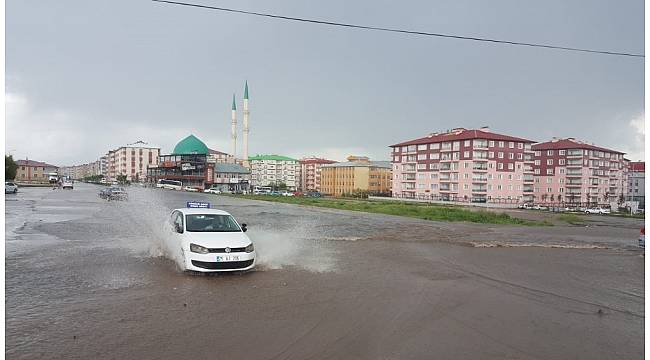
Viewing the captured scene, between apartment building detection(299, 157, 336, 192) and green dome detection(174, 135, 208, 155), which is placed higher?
green dome detection(174, 135, 208, 155)

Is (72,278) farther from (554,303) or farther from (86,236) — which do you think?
(554,303)

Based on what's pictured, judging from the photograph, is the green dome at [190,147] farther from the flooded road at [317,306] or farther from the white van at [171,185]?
the flooded road at [317,306]

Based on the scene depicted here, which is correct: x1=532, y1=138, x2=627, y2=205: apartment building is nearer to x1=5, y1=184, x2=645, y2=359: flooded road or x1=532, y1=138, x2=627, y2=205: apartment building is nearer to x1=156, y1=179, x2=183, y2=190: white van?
x1=156, y1=179, x2=183, y2=190: white van

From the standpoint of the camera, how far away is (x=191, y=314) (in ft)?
23.2

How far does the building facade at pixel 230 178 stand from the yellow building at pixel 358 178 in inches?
871

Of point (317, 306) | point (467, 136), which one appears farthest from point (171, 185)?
point (317, 306)

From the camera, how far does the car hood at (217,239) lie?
9688 millimetres

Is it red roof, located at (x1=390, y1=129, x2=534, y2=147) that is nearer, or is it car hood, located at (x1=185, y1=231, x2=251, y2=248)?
car hood, located at (x1=185, y1=231, x2=251, y2=248)

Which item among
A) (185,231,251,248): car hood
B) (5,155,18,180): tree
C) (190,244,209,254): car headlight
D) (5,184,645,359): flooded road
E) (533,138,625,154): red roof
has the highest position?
(533,138,625,154): red roof

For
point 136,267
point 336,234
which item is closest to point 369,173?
point 336,234

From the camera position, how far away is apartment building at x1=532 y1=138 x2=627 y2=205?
90875 mm

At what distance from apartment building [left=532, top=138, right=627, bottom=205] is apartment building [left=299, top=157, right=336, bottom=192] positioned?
69.4 meters

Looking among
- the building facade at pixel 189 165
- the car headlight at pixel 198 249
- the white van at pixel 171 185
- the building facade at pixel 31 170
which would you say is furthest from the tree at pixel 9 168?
the building facade at pixel 31 170

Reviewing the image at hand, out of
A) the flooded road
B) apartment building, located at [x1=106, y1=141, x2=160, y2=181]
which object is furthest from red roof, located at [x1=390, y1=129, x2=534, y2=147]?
apartment building, located at [x1=106, y1=141, x2=160, y2=181]
